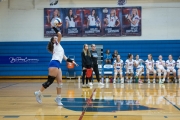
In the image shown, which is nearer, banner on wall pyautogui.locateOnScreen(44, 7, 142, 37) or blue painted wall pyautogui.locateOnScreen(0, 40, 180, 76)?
blue painted wall pyautogui.locateOnScreen(0, 40, 180, 76)

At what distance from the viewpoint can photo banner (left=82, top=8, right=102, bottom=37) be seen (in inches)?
764

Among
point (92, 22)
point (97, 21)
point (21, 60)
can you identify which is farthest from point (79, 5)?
point (21, 60)

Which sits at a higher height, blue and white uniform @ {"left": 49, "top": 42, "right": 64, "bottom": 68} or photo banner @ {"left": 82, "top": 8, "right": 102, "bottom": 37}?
photo banner @ {"left": 82, "top": 8, "right": 102, "bottom": 37}

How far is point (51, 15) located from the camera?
64.1 feet

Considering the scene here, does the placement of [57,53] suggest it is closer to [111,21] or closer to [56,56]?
[56,56]

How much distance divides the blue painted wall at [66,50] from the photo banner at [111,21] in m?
0.66

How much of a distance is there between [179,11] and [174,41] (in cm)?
194

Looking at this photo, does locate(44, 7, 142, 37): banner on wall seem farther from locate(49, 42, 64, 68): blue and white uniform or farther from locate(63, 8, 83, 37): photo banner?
locate(49, 42, 64, 68): blue and white uniform

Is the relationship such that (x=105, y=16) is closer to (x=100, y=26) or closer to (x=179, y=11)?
(x=100, y=26)

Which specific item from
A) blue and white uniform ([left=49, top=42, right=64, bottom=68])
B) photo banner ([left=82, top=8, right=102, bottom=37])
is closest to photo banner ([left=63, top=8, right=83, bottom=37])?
photo banner ([left=82, top=8, right=102, bottom=37])

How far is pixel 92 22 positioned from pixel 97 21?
33 cm

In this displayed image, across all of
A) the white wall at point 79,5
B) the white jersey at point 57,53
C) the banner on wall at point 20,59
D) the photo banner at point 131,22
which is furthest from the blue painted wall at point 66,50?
the white jersey at point 57,53

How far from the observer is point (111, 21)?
1934 cm

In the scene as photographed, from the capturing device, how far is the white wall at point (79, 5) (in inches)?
754
